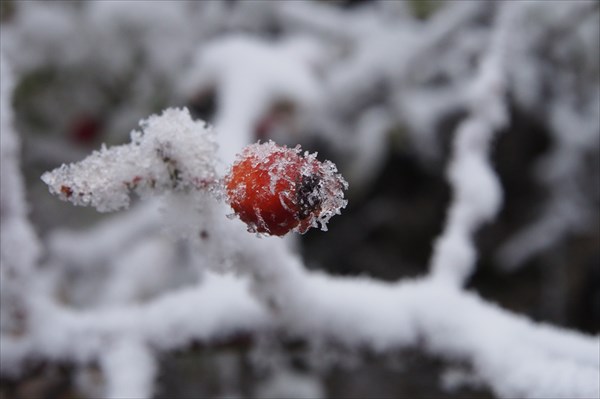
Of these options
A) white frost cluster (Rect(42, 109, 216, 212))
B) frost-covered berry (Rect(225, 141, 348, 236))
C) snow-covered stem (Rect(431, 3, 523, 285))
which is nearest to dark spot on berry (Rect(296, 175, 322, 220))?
frost-covered berry (Rect(225, 141, 348, 236))

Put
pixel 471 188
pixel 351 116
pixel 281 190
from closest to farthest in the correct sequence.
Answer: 1. pixel 281 190
2. pixel 471 188
3. pixel 351 116

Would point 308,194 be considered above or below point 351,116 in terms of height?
below

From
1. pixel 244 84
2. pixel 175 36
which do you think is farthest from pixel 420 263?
pixel 175 36

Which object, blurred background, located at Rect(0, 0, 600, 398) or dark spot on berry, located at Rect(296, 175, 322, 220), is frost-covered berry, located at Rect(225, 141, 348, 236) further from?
blurred background, located at Rect(0, 0, 600, 398)

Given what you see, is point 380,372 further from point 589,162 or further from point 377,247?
point 589,162

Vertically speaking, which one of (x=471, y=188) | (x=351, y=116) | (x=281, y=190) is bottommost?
(x=281, y=190)

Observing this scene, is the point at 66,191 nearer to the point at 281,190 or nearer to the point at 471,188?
the point at 281,190

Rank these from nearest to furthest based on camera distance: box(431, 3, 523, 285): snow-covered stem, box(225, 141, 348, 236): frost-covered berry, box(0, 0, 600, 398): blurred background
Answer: box(225, 141, 348, 236): frost-covered berry, box(431, 3, 523, 285): snow-covered stem, box(0, 0, 600, 398): blurred background

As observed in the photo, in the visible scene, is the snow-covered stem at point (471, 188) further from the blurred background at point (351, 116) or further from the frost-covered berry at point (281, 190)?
the blurred background at point (351, 116)

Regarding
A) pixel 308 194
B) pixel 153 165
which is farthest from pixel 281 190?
pixel 153 165
